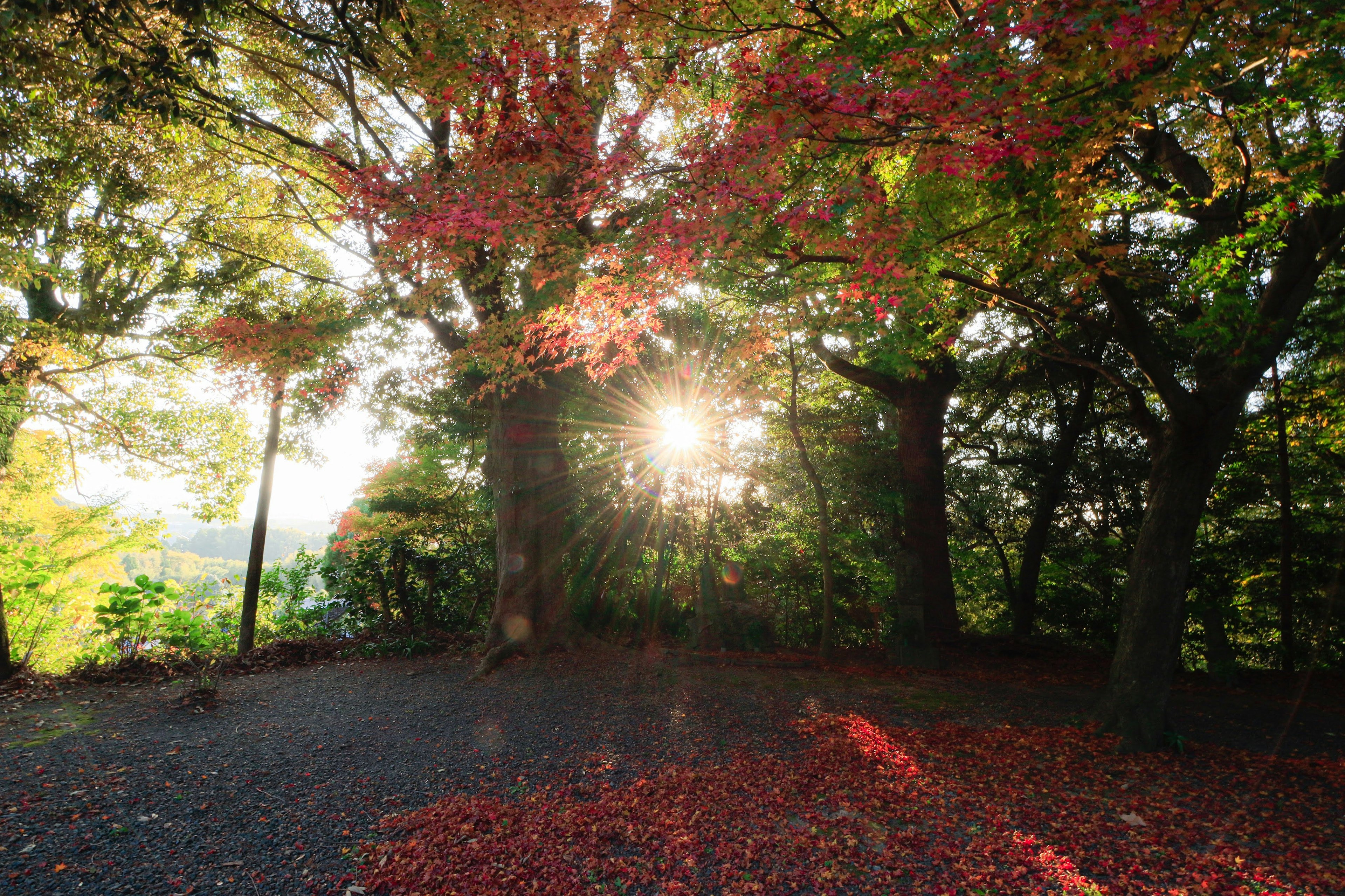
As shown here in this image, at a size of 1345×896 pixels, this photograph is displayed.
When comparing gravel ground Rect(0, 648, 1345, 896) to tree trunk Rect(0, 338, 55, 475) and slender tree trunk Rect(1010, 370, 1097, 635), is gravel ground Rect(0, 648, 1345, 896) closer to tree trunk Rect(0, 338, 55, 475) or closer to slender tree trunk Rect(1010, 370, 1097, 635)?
slender tree trunk Rect(1010, 370, 1097, 635)

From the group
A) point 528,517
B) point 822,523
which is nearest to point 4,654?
point 528,517

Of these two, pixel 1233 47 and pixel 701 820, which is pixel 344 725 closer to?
pixel 701 820

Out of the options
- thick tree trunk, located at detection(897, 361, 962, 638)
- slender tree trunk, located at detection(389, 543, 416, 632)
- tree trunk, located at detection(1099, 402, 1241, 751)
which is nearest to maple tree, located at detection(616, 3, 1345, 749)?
Answer: tree trunk, located at detection(1099, 402, 1241, 751)

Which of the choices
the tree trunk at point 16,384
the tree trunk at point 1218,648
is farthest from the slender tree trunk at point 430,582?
the tree trunk at point 1218,648

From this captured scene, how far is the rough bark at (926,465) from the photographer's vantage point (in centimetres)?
1082

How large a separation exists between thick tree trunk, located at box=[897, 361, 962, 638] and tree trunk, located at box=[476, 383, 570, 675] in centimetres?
633

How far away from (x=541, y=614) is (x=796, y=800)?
5.98 m

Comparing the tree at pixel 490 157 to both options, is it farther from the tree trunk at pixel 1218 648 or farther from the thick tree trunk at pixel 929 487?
the tree trunk at pixel 1218 648

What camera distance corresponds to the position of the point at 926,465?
1102 centimetres

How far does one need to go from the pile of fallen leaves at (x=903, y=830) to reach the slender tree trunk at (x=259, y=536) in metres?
8.44

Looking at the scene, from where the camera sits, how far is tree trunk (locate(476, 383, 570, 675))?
9.12 meters

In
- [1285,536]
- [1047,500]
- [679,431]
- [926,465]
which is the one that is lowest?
[1285,536]

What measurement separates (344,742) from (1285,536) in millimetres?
12666

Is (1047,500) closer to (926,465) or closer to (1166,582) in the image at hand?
(926,465)
